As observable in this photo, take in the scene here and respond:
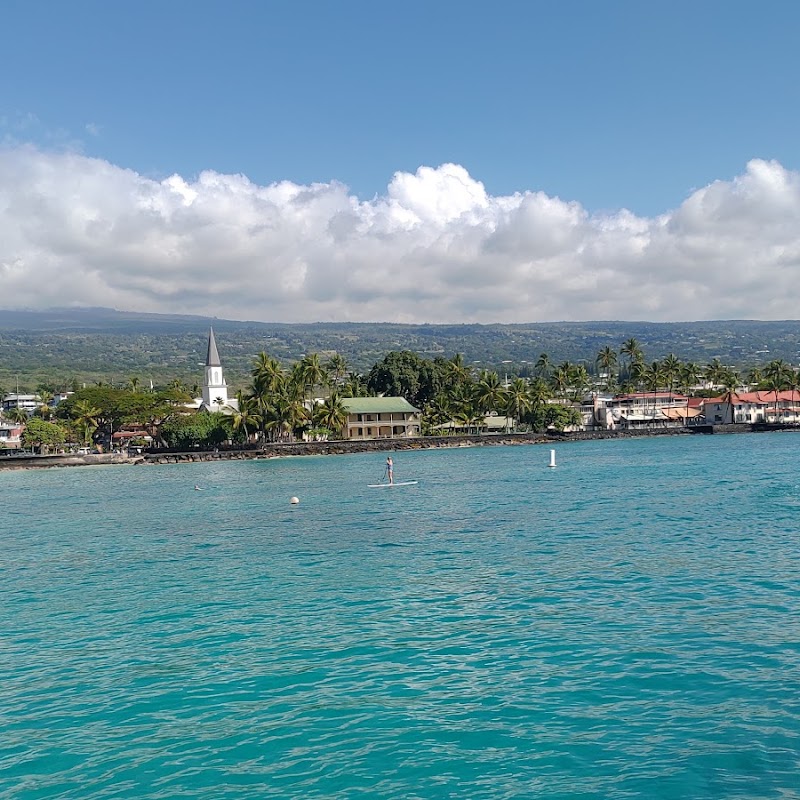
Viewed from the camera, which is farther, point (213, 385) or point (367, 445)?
point (213, 385)

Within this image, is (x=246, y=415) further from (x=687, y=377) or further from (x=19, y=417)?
(x=687, y=377)

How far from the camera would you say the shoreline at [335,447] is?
9438 centimetres

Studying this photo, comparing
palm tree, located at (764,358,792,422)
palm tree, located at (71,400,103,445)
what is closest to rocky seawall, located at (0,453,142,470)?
palm tree, located at (71,400,103,445)

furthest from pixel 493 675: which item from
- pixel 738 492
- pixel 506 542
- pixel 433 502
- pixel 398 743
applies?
pixel 738 492

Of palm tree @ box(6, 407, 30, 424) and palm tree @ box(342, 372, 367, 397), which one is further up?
palm tree @ box(342, 372, 367, 397)

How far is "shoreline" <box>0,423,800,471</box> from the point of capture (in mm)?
94375

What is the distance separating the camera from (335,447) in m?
102

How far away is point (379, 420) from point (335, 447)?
39.3ft

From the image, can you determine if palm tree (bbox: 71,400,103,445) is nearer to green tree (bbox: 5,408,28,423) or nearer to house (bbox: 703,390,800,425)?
green tree (bbox: 5,408,28,423)

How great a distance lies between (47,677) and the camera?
48.8 feet

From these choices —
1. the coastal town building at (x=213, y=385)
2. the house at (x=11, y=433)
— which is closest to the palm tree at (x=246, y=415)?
the coastal town building at (x=213, y=385)

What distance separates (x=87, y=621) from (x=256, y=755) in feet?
29.4

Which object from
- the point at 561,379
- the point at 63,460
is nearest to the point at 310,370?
the point at 63,460

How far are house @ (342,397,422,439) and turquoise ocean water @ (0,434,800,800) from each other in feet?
257
